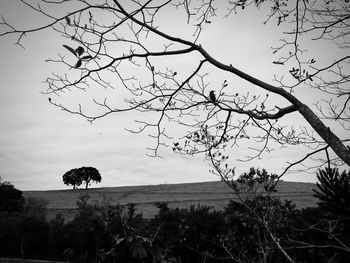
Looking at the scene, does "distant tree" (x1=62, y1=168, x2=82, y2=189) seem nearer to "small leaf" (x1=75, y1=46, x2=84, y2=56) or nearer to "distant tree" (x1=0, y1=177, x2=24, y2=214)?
"distant tree" (x1=0, y1=177, x2=24, y2=214)

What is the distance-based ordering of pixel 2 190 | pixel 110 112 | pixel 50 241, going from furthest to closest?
1. pixel 2 190
2. pixel 50 241
3. pixel 110 112

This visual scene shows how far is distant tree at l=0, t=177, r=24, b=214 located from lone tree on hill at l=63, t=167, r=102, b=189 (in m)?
33.8

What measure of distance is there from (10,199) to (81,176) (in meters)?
35.9

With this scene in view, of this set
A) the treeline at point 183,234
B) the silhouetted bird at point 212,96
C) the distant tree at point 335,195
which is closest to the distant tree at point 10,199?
the treeline at point 183,234

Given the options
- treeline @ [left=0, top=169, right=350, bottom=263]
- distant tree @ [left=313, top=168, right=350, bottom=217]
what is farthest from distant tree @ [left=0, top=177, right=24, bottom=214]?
distant tree @ [left=313, top=168, right=350, bottom=217]

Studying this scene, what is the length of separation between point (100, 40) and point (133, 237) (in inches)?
290

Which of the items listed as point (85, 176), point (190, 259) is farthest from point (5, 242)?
point (85, 176)

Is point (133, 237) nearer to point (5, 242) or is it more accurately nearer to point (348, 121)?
point (348, 121)

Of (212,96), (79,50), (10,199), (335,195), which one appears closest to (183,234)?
(335,195)

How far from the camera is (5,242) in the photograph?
54.7 ft

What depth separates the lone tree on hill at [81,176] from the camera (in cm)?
A: 6675

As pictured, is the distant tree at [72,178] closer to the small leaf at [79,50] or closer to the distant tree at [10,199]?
the distant tree at [10,199]

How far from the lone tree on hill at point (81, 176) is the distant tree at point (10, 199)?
111 feet

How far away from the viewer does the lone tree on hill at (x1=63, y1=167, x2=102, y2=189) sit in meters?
66.8
